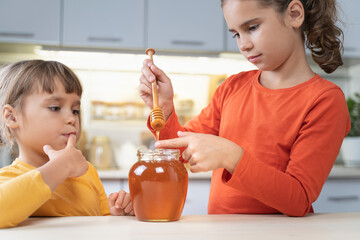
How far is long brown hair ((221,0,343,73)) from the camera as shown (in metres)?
1.06

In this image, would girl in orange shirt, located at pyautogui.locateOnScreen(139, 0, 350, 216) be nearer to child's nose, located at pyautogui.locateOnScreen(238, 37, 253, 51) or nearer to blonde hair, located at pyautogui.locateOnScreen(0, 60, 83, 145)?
child's nose, located at pyautogui.locateOnScreen(238, 37, 253, 51)

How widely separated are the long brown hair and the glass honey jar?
469 mm

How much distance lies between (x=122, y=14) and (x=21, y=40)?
616 millimetres

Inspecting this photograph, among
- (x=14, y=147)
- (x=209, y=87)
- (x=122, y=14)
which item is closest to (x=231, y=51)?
(x=209, y=87)

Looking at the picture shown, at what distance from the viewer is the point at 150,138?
2.82 meters

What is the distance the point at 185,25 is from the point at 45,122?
1.70m

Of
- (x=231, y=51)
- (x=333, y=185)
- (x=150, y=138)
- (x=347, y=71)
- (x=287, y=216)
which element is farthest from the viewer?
(x=347, y=71)

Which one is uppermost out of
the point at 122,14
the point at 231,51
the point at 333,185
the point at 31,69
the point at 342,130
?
the point at 122,14

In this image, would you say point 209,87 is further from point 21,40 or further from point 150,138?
point 21,40

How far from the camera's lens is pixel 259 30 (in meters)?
0.97

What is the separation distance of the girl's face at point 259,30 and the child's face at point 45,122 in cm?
47

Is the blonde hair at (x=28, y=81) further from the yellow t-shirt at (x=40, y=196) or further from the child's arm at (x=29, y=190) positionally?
the child's arm at (x=29, y=190)

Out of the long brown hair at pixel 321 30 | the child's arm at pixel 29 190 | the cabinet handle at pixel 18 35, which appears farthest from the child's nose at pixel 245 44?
the cabinet handle at pixel 18 35

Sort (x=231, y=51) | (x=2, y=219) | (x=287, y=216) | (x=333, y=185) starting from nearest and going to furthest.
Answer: (x=2, y=219)
(x=287, y=216)
(x=333, y=185)
(x=231, y=51)
